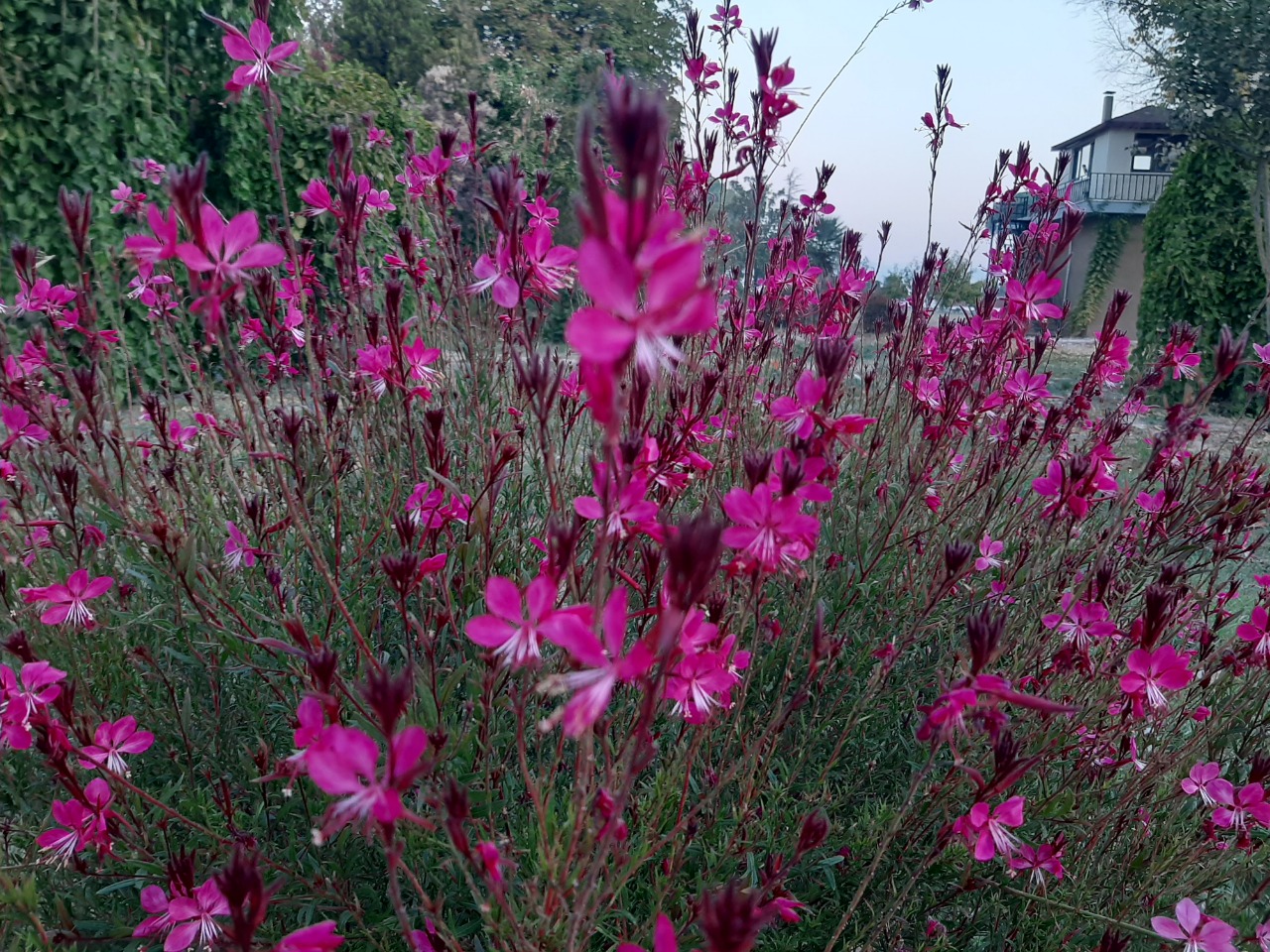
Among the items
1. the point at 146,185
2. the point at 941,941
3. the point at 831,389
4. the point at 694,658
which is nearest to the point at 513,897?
the point at 694,658

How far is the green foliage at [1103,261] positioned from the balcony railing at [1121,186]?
2769 mm

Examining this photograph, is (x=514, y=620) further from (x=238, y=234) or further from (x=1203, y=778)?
(x=1203, y=778)

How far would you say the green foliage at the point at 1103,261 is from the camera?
22.4 metres

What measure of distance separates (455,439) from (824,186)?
1.90m

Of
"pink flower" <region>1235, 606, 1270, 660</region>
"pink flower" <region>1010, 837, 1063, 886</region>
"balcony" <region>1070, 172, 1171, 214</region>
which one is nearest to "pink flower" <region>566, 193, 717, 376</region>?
"pink flower" <region>1010, 837, 1063, 886</region>

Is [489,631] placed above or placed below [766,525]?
below

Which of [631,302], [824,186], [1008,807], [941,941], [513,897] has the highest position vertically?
[824,186]

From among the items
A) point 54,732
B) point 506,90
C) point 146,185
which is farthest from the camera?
point 506,90

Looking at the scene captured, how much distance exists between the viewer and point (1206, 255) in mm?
9578

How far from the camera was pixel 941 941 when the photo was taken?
156 cm

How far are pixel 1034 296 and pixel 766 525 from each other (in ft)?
4.48

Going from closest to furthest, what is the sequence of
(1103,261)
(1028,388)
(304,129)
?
(1028,388), (304,129), (1103,261)

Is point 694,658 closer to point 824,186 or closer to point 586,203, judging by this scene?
point 586,203

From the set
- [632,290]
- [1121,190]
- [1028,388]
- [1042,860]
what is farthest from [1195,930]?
[1121,190]
